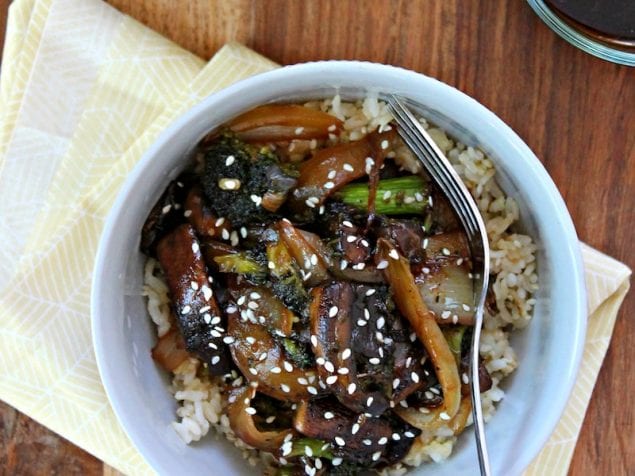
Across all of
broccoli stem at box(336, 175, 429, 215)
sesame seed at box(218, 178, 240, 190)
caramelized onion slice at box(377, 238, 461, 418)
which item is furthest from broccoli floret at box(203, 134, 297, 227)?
caramelized onion slice at box(377, 238, 461, 418)

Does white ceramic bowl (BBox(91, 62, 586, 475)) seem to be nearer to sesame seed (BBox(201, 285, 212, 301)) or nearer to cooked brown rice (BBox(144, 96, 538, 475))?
cooked brown rice (BBox(144, 96, 538, 475))

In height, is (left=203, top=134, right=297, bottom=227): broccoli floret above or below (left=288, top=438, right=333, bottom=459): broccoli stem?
above

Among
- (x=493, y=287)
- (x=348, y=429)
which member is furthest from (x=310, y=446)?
(x=493, y=287)

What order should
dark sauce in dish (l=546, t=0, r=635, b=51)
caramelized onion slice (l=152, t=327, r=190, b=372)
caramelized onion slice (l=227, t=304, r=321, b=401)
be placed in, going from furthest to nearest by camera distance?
dark sauce in dish (l=546, t=0, r=635, b=51)
caramelized onion slice (l=152, t=327, r=190, b=372)
caramelized onion slice (l=227, t=304, r=321, b=401)

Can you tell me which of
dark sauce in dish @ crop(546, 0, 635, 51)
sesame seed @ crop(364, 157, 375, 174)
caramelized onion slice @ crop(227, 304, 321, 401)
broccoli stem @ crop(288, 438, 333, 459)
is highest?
dark sauce in dish @ crop(546, 0, 635, 51)

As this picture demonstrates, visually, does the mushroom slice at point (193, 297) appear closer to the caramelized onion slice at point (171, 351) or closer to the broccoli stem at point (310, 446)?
the caramelized onion slice at point (171, 351)

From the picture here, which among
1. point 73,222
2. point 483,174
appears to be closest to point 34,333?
point 73,222

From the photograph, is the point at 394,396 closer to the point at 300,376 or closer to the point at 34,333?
the point at 300,376

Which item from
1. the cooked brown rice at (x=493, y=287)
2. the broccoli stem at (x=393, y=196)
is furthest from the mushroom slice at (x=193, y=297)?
the broccoli stem at (x=393, y=196)
